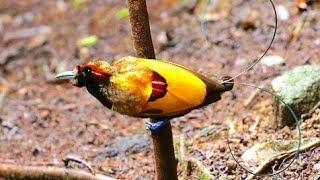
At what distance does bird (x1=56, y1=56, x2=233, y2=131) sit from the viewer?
8.05 feet

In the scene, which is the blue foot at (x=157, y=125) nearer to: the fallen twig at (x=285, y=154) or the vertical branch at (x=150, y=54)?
the vertical branch at (x=150, y=54)

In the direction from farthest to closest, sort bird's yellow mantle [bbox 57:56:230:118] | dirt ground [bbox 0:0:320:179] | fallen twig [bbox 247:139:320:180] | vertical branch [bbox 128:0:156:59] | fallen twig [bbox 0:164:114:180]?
dirt ground [bbox 0:0:320:179] → fallen twig [bbox 0:164:114:180] → fallen twig [bbox 247:139:320:180] → vertical branch [bbox 128:0:156:59] → bird's yellow mantle [bbox 57:56:230:118]

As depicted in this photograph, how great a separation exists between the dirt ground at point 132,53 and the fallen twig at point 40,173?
227 mm

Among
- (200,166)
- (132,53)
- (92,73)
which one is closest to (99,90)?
(92,73)

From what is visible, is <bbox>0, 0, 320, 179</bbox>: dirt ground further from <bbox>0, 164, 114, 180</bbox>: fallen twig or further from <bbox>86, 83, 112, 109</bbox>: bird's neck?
<bbox>86, 83, 112, 109</bbox>: bird's neck

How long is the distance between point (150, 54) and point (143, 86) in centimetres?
27

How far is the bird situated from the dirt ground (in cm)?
88

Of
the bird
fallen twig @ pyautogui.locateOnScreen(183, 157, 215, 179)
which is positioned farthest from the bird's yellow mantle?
fallen twig @ pyautogui.locateOnScreen(183, 157, 215, 179)

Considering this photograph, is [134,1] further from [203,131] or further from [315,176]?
[203,131]

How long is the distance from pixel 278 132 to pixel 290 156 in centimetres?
38

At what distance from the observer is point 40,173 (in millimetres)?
3605

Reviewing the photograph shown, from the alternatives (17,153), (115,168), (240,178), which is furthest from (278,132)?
(17,153)

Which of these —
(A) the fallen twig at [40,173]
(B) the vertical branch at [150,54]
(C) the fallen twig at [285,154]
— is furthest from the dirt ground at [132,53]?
(B) the vertical branch at [150,54]

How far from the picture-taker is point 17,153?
4.36 m
